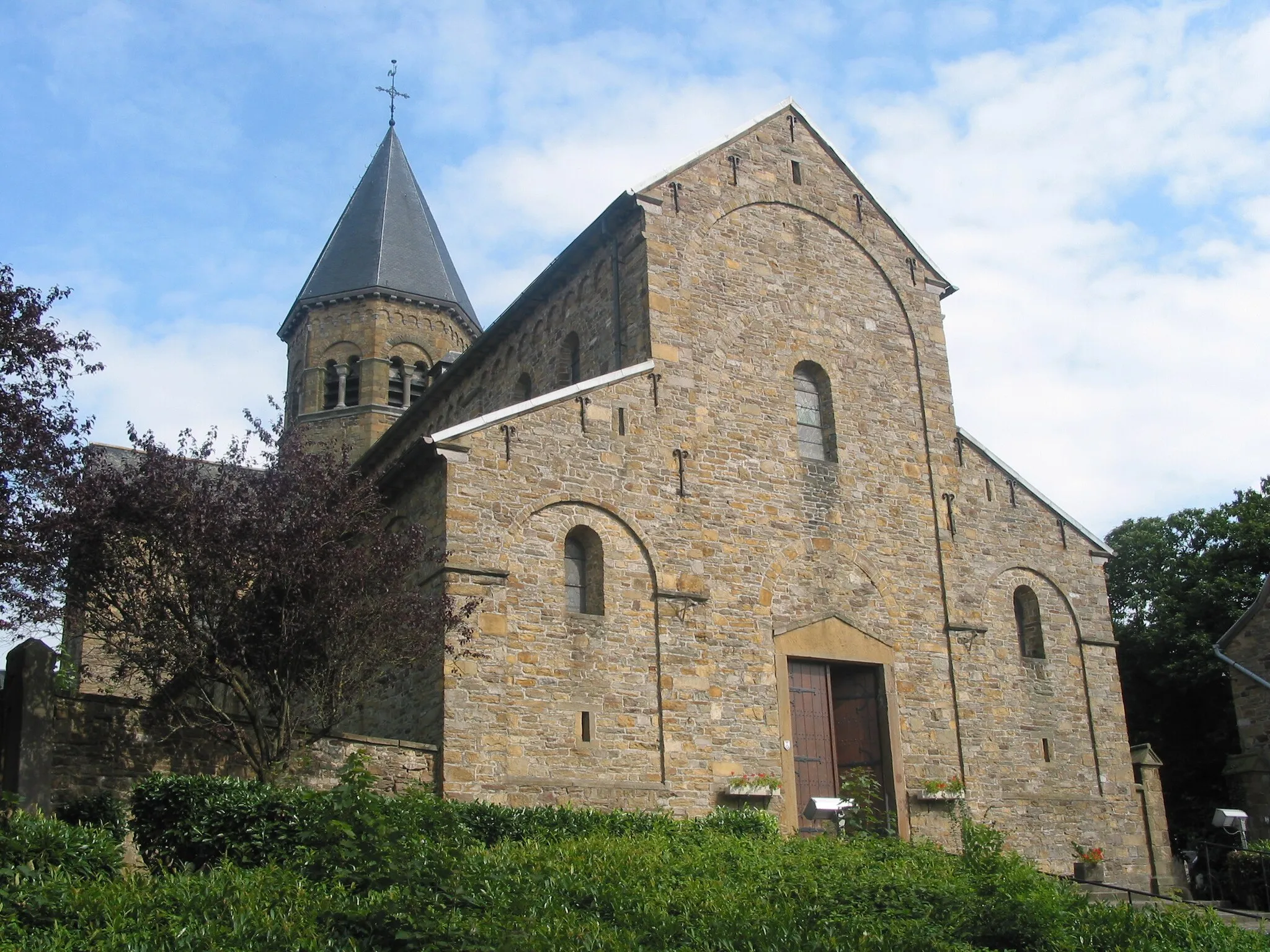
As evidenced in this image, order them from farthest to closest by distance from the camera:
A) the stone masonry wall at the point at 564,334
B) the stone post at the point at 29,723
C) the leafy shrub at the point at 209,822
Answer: the stone masonry wall at the point at 564,334 < the stone post at the point at 29,723 < the leafy shrub at the point at 209,822

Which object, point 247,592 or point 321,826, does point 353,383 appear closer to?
point 247,592

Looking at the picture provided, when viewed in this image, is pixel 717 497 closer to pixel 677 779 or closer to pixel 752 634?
pixel 752 634

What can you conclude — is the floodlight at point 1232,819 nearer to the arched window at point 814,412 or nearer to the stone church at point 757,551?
the stone church at point 757,551

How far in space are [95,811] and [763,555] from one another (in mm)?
10278

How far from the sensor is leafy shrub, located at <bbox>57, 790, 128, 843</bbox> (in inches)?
508

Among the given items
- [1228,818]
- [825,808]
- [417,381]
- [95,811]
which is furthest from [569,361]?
[417,381]

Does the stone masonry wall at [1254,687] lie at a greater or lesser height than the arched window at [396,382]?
lesser

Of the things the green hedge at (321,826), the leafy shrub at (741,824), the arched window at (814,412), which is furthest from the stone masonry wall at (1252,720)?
the green hedge at (321,826)

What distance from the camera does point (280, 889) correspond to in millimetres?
9656

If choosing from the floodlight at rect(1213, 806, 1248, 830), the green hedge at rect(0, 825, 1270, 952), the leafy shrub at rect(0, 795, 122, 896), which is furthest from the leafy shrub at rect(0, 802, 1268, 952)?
the floodlight at rect(1213, 806, 1248, 830)

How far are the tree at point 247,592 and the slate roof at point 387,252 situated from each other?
24.9 m

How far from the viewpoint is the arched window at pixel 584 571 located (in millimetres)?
17812

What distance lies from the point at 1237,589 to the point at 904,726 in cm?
2033

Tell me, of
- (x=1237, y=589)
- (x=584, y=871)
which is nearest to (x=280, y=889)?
(x=584, y=871)
